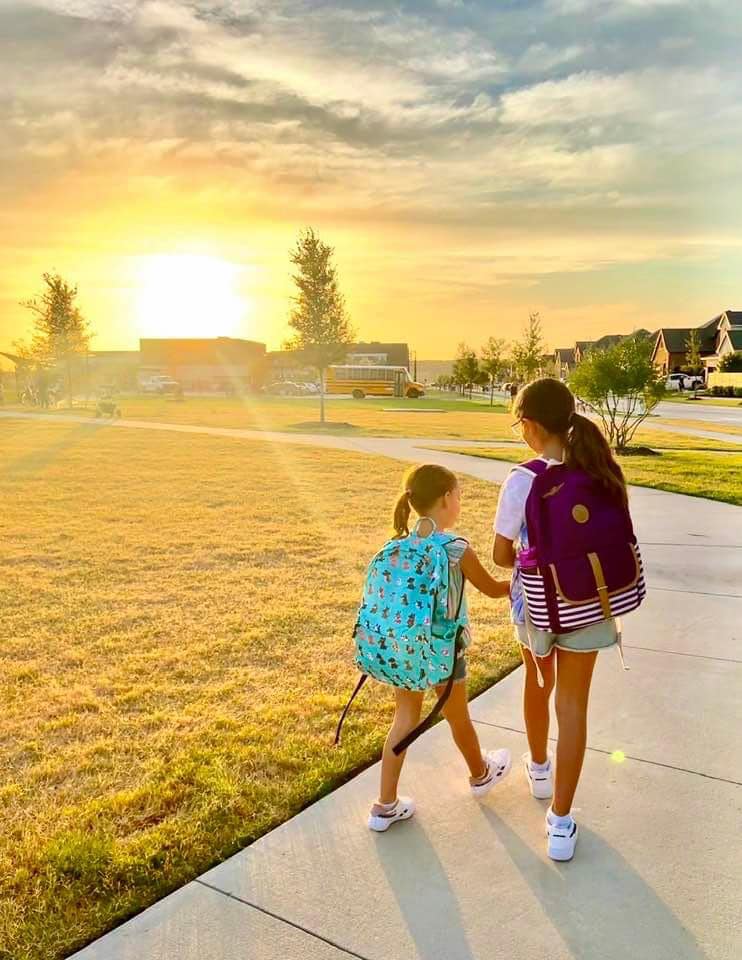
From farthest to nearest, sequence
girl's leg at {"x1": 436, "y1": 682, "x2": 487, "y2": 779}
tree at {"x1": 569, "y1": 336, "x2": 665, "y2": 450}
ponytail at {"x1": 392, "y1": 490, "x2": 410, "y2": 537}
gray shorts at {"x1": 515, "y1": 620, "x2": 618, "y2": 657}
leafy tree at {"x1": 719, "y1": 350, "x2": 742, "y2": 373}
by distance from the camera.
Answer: leafy tree at {"x1": 719, "y1": 350, "x2": 742, "y2": 373}
tree at {"x1": 569, "y1": 336, "x2": 665, "y2": 450}
girl's leg at {"x1": 436, "y1": 682, "x2": 487, "y2": 779}
ponytail at {"x1": 392, "y1": 490, "x2": 410, "y2": 537}
gray shorts at {"x1": 515, "y1": 620, "x2": 618, "y2": 657}

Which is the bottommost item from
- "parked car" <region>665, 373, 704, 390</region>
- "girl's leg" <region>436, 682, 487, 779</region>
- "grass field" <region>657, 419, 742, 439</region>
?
"girl's leg" <region>436, 682, 487, 779</region>

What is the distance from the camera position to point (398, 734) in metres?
2.73

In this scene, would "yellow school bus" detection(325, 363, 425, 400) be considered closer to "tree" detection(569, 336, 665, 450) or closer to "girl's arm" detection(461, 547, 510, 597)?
"tree" detection(569, 336, 665, 450)

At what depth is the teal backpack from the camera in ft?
8.39

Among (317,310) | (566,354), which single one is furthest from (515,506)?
(566,354)

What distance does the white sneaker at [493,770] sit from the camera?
296cm

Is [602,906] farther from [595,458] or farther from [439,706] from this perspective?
[595,458]

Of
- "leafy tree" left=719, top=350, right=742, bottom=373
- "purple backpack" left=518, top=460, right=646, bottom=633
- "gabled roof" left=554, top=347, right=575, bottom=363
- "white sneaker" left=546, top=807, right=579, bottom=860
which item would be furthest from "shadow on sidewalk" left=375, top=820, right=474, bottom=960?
"gabled roof" left=554, top=347, right=575, bottom=363

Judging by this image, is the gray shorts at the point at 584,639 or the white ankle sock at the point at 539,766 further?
the white ankle sock at the point at 539,766

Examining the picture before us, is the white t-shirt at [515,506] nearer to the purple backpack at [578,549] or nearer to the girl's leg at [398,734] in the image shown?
the purple backpack at [578,549]

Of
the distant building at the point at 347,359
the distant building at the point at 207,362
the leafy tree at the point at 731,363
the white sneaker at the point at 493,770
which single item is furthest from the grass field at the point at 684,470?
the distant building at the point at 207,362

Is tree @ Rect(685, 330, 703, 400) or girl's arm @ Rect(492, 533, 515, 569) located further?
tree @ Rect(685, 330, 703, 400)

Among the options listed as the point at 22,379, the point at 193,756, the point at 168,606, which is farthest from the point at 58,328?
the point at 193,756

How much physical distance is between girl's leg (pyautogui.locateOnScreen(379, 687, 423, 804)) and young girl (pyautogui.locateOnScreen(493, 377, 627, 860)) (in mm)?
477
